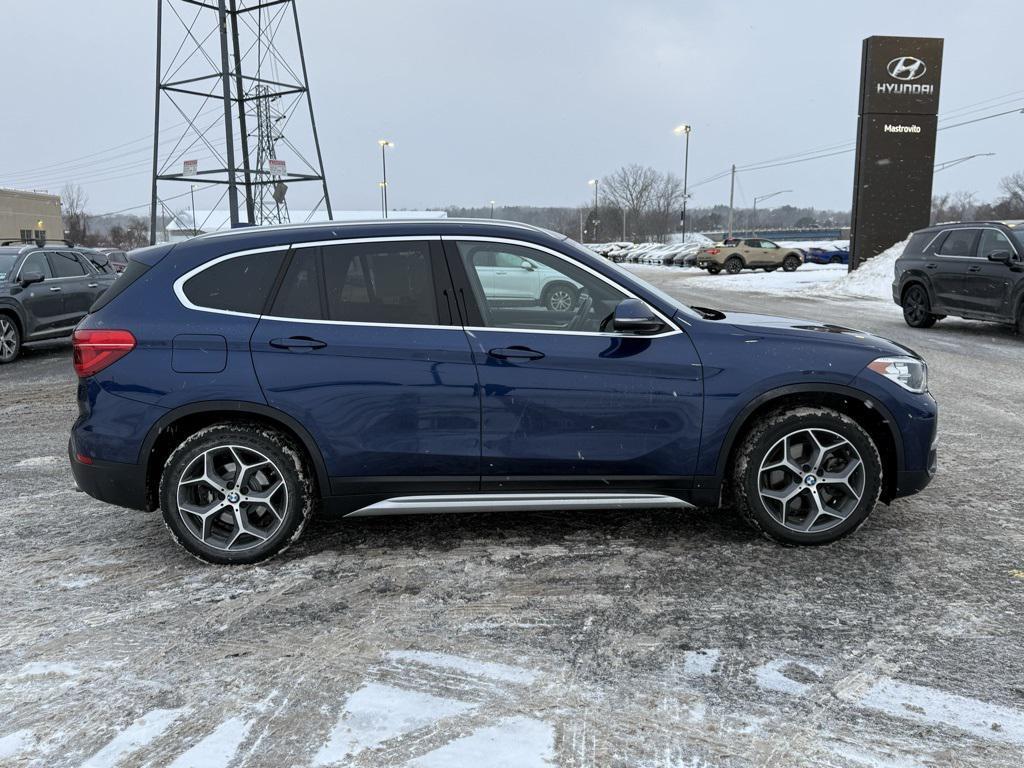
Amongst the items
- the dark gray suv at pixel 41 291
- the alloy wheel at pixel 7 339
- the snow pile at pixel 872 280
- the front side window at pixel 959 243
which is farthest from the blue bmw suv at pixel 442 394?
the snow pile at pixel 872 280

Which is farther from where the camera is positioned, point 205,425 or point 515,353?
point 205,425

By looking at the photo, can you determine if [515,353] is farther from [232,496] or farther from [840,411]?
[840,411]

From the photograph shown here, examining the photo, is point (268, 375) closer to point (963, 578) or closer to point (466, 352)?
point (466, 352)

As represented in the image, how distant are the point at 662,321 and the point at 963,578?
6.27ft

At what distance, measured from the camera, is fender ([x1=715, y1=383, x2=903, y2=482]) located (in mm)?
3979

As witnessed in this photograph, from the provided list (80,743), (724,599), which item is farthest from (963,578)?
(80,743)

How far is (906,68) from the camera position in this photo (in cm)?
2562

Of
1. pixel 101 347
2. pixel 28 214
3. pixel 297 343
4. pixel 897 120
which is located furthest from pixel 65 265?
pixel 28 214

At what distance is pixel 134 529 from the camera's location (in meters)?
4.62

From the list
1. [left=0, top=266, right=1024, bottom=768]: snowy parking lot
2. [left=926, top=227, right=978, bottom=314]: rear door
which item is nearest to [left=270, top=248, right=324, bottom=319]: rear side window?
[left=0, top=266, right=1024, bottom=768]: snowy parking lot

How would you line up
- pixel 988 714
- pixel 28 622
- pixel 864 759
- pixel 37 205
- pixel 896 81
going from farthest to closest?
pixel 37 205
pixel 896 81
pixel 28 622
pixel 988 714
pixel 864 759

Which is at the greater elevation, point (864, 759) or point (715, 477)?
point (715, 477)

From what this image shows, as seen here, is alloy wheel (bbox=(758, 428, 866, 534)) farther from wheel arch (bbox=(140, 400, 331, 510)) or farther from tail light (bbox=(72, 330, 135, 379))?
tail light (bbox=(72, 330, 135, 379))

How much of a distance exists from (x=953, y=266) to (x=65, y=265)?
580 inches
